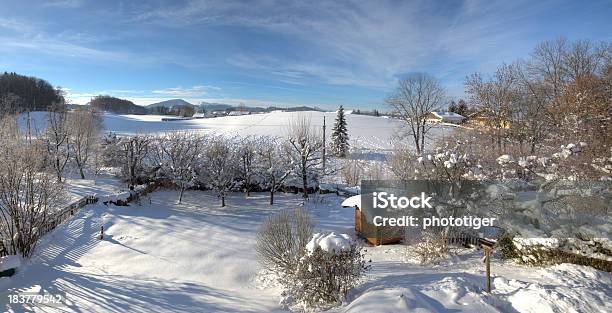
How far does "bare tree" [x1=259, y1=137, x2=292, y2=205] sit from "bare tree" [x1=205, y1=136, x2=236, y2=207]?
2.15 metres

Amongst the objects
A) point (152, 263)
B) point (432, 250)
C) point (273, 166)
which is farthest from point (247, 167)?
point (432, 250)

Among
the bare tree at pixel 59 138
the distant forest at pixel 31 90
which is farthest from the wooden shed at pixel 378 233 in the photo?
the distant forest at pixel 31 90

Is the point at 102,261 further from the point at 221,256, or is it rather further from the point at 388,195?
the point at 388,195

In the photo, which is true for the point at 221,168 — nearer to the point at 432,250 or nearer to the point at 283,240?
the point at 283,240

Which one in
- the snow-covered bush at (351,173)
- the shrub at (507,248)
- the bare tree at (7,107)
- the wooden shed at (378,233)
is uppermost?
the bare tree at (7,107)

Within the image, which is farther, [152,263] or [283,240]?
[152,263]

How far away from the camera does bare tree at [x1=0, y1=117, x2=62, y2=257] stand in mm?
12422

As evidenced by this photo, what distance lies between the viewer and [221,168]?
20922mm

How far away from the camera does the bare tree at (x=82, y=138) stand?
26.1m

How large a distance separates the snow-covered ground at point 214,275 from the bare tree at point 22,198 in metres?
0.84

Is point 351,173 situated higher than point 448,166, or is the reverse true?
point 448,166

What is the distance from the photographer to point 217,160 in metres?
21.4

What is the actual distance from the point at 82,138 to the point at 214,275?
71.7ft

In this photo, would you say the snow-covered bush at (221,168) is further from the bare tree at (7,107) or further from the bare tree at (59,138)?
the bare tree at (7,107)
